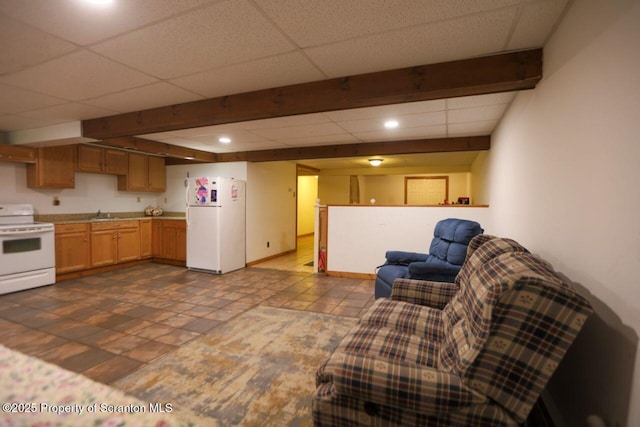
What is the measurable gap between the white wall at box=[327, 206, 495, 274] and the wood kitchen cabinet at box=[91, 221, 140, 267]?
12.1 feet

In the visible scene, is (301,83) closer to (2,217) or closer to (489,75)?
(489,75)

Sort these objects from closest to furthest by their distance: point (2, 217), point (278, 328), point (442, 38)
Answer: point (442, 38)
point (278, 328)
point (2, 217)

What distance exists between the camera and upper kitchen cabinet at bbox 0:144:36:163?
4.15 meters

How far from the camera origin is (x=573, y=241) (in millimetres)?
1515

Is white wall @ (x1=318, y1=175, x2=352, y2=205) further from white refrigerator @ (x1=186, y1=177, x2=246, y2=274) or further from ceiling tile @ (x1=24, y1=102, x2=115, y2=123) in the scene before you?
ceiling tile @ (x1=24, y1=102, x2=115, y2=123)

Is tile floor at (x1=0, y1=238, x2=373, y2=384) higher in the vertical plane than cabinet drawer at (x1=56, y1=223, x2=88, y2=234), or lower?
lower

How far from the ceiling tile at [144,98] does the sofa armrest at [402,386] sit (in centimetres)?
263

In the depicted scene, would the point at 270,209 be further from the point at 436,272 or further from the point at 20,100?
the point at 436,272

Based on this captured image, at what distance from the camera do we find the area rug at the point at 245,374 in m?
1.79

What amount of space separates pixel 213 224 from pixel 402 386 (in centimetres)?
461

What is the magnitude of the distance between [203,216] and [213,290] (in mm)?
1530

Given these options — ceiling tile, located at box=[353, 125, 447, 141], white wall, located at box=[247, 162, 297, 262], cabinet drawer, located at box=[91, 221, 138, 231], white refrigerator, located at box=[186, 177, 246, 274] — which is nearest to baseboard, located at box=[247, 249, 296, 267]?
white wall, located at box=[247, 162, 297, 262]

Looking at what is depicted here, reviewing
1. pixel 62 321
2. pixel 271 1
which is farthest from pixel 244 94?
pixel 62 321

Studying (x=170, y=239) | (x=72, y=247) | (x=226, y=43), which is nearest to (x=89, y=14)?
(x=226, y=43)
